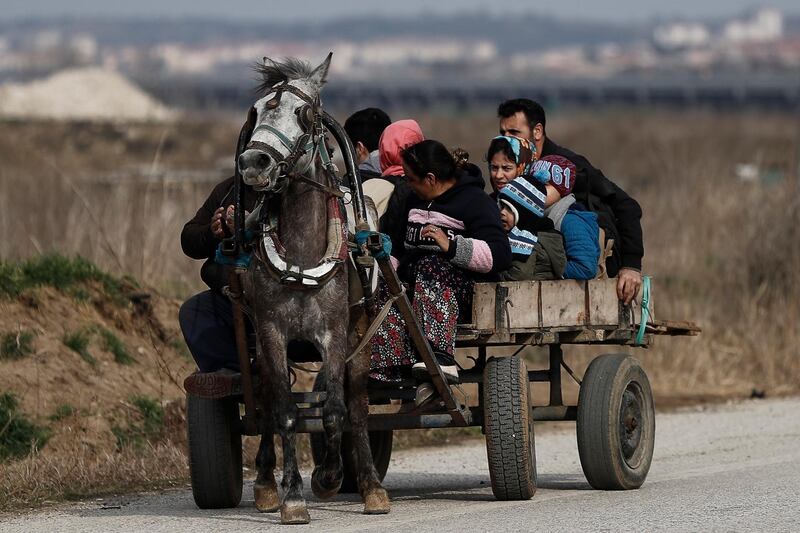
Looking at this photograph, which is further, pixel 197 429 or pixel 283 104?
pixel 197 429

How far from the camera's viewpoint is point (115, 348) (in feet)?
42.7

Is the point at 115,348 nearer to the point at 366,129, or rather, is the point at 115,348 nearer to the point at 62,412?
the point at 62,412

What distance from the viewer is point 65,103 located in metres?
68.6

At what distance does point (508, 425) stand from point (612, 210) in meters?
1.98

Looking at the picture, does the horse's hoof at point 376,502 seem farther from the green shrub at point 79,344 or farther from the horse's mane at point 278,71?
the green shrub at point 79,344

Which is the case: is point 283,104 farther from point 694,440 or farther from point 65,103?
point 65,103

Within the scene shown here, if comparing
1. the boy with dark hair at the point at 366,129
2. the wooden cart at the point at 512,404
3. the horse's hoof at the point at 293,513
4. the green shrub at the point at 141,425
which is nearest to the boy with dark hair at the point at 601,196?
the wooden cart at the point at 512,404

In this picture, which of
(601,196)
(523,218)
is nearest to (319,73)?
(523,218)

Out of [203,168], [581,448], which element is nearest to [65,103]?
[203,168]

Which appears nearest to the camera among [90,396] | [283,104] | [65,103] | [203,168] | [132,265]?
[283,104]

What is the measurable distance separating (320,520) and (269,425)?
21.8 inches

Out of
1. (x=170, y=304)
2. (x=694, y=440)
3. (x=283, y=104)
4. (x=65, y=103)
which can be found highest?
(x=65, y=103)

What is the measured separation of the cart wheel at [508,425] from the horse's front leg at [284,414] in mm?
1145

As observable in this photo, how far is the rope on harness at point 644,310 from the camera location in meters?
9.82
